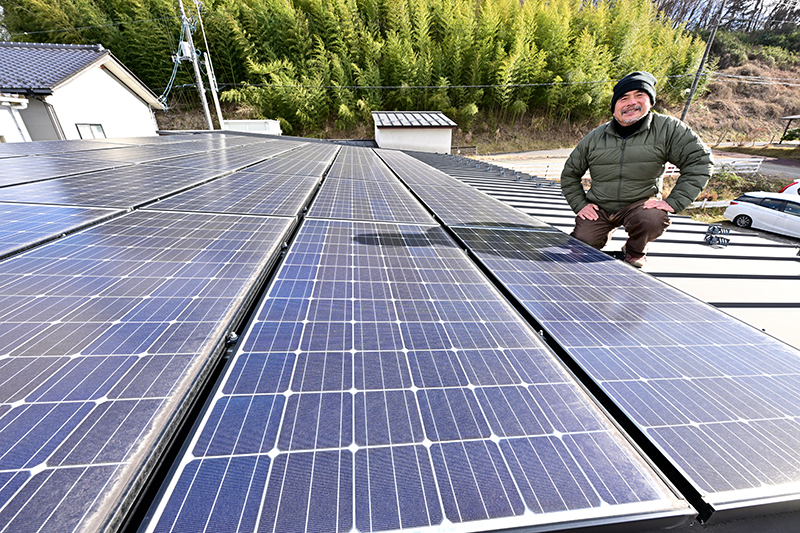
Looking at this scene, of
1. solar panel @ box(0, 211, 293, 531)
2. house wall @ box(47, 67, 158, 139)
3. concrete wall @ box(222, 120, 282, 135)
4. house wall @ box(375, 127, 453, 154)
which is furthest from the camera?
concrete wall @ box(222, 120, 282, 135)

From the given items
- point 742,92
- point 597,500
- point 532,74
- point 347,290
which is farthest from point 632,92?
point 742,92

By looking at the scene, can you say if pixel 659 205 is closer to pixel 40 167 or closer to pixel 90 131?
pixel 40 167

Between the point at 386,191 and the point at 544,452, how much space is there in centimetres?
483

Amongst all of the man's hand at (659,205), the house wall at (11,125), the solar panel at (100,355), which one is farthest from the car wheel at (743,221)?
the house wall at (11,125)

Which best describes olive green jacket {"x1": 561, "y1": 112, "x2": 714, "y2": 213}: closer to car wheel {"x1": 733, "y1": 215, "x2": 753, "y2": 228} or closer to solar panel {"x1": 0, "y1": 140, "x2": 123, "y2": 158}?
solar panel {"x1": 0, "y1": 140, "x2": 123, "y2": 158}

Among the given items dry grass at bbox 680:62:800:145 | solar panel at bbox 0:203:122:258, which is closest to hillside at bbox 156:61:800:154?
dry grass at bbox 680:62:800:145

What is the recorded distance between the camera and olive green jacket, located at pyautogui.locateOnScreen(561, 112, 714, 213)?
346 centimetres

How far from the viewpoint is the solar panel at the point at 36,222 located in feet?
8.07

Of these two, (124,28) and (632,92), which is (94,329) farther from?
(124,28)

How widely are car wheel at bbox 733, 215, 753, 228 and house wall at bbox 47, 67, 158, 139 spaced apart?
103 feet

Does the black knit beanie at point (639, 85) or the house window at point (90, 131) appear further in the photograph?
the house window at point (90, 131)

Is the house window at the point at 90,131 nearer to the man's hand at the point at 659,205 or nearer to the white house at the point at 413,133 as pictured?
the white house at the point at 413,133

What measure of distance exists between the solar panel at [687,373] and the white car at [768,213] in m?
15.4

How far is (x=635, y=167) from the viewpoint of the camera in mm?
3686
